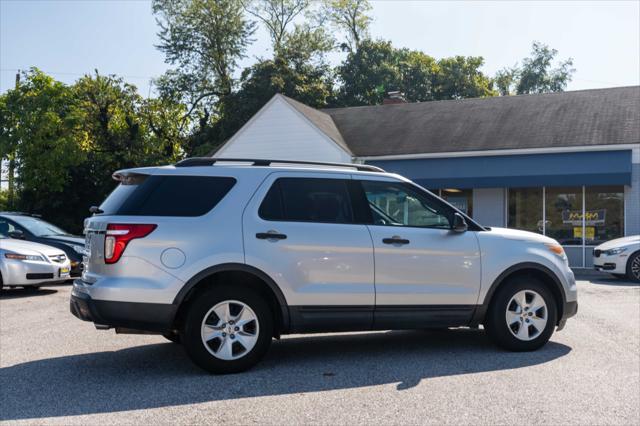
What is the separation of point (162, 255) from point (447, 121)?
21.9 m

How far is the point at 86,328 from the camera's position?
855 centimetres

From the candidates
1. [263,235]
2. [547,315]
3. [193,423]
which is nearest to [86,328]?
[263,235]

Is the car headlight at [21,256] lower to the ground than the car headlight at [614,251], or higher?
higher

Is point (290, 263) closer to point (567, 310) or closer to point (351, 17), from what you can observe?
point (567, 310)

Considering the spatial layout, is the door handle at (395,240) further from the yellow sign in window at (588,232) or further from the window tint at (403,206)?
the yellow sign in window at (588,232)

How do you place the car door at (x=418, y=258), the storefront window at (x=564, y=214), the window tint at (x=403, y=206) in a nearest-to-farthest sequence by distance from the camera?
the car door at (x=418, y=258) → the window tint at (x=403, y=206) → the storefront window at (x=564, y=214)

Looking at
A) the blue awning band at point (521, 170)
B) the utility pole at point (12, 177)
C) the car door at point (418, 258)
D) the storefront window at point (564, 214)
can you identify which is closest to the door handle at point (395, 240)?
the car door at point (418, 258)

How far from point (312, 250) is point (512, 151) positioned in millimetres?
17685

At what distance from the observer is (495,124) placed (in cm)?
2486

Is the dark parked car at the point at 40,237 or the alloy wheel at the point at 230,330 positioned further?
the dark parked car at the point at 40,237

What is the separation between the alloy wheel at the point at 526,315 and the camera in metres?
6.87

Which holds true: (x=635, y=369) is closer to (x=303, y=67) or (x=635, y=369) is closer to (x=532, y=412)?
(x=532, y=412)

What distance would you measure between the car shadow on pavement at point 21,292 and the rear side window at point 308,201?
7.94 m

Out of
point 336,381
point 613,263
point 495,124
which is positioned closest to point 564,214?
point 495,124
